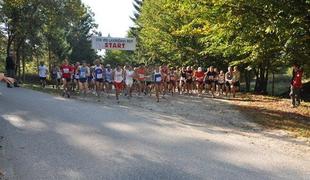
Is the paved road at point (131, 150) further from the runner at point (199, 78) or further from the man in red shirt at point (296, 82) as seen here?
the runner at point (199, 78)

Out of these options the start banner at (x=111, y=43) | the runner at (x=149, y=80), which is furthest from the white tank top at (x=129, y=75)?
the start banner at (x=111, y=43)

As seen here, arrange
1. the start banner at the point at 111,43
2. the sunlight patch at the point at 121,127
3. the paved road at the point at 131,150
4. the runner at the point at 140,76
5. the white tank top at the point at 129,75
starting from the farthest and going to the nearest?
the start banner at the point at 111,43 < the runner at the point at 140,76 < the white tank top at the point at 129,75 < the sunlight patch at the point at 121,127 < the paved road at the point at 131,150

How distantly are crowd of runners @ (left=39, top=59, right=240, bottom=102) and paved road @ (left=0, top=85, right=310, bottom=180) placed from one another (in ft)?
21.2

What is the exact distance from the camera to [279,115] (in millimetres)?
17359

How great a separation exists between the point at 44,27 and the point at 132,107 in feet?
77.9

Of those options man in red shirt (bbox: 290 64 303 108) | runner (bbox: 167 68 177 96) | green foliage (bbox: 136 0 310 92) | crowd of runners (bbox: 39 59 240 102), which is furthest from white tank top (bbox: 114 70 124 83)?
man in red shirt (bbox: 290 64 303 108)

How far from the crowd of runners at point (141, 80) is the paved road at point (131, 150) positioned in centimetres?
646

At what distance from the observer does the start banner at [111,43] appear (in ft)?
83.2

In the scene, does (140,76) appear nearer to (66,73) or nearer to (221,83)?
(66,73)

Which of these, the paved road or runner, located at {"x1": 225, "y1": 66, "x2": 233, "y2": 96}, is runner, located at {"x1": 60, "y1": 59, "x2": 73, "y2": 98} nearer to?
the paved road

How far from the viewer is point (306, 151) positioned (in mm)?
10703

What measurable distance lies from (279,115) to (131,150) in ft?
29.0

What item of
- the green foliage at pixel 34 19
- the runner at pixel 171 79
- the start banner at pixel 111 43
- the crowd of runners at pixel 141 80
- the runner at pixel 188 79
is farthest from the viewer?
the green foliage at pixel 34 19

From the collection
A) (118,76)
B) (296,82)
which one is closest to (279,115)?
(296,82)
